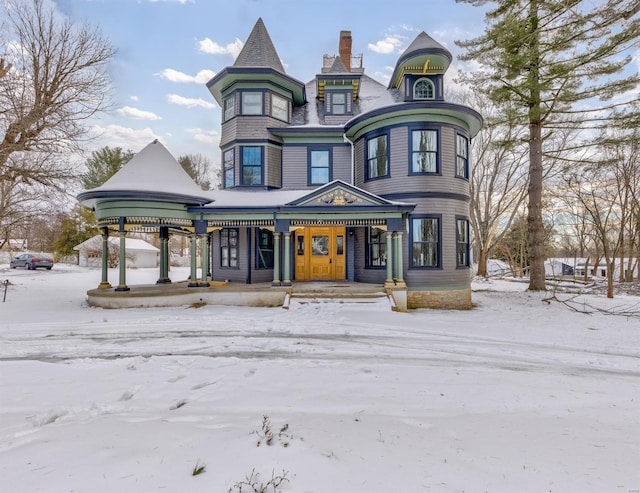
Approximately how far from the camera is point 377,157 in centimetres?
1223

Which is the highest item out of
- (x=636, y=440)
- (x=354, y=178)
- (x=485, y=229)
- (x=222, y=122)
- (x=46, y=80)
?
(x=46, y=80)

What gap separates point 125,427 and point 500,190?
27.5 metres

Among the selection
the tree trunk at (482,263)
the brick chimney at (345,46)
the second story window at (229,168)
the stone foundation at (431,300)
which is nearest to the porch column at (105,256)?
the second story window at (229,168)

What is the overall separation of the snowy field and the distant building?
171 inches

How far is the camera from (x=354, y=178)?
44.5 ft

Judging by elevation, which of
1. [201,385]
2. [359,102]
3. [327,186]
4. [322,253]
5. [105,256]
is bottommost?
[201,385]

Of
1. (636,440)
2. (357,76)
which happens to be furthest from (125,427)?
(357,76)

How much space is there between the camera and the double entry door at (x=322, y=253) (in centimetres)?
1326

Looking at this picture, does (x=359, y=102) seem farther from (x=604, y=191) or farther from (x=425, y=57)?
(x=604, y=191)

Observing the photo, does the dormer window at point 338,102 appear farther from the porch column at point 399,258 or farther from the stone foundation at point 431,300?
the stone foundation at point 431,300

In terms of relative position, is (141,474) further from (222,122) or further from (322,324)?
(222,122)

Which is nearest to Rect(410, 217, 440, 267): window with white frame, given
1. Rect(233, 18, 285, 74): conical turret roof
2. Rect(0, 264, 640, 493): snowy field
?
Rect(0, 264, 640, 493): snowy field

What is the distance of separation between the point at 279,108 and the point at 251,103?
128 centimetres

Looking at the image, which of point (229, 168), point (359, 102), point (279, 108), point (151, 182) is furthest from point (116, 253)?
point (359, 102)
